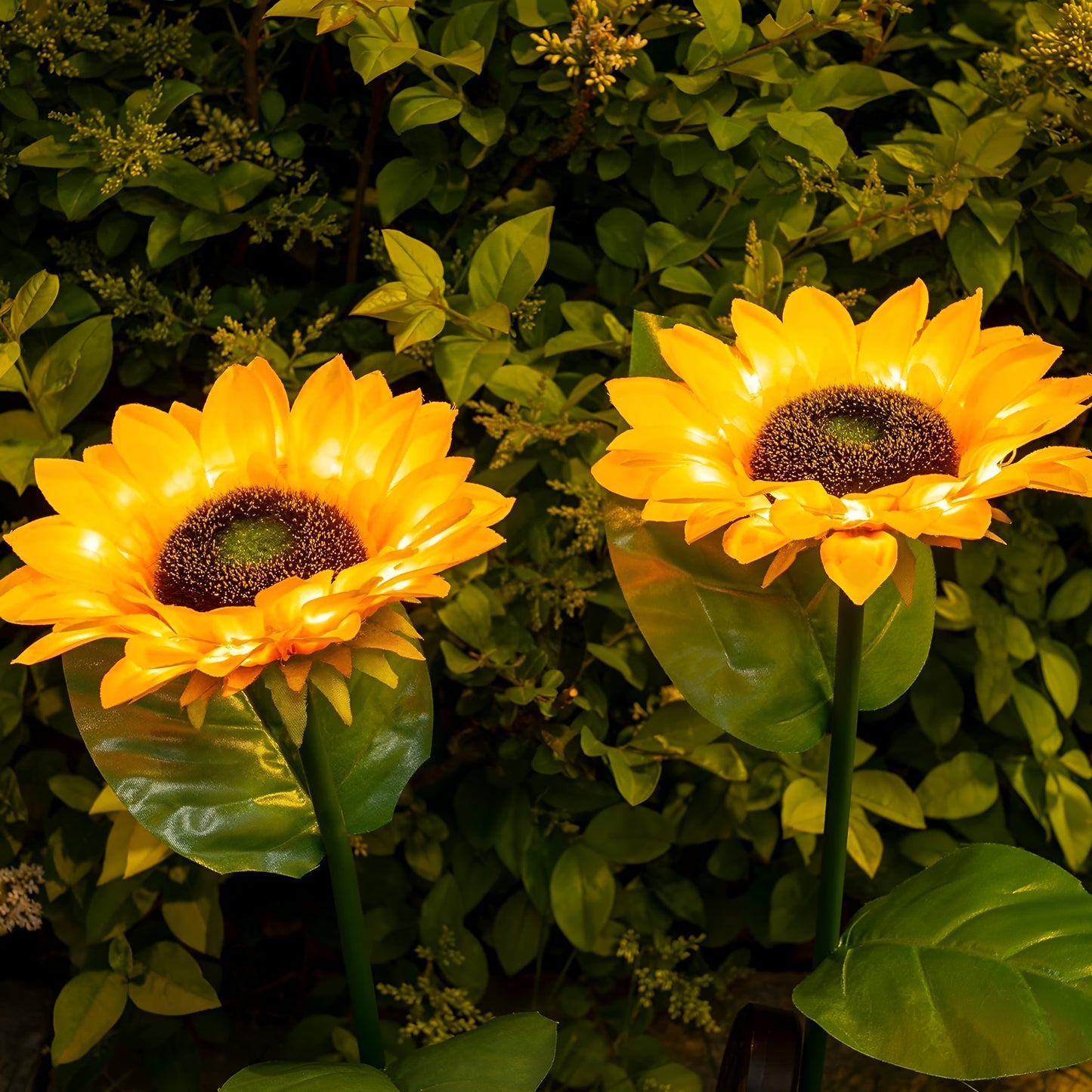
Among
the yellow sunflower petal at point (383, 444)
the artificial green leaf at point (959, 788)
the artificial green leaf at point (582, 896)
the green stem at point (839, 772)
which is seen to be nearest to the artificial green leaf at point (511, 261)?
the yellow sunflower petal at point (383, 444)

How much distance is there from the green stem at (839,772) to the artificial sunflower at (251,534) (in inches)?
8.4

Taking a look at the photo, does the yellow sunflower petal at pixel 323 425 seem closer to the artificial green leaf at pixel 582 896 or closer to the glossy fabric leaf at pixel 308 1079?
the glossy fabric leaf at pixel 308 1079

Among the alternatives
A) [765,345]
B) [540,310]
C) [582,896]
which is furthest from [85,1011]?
[765,345]

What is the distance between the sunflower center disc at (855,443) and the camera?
2.33 feet

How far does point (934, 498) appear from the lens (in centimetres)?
65

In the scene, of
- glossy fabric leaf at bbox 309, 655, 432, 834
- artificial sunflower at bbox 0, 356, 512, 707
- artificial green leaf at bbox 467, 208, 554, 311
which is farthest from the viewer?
artificial green leaf at bbox 467, 208, 554, 311

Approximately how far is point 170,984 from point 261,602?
694 mm

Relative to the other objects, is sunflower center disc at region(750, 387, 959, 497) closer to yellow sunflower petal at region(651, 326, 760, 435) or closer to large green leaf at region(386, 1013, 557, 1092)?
yellow sunflower petal at region(651, 326, 760, 435)

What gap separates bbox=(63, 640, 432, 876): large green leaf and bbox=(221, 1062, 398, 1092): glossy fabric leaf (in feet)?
0.37

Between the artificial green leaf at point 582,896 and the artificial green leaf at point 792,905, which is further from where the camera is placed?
the artificial green leaf at point 792,905

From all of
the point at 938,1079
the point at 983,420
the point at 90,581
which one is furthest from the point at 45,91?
the point at 938,1079

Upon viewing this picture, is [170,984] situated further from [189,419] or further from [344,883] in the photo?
[189,419]

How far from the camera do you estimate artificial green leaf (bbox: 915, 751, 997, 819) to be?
1275mm

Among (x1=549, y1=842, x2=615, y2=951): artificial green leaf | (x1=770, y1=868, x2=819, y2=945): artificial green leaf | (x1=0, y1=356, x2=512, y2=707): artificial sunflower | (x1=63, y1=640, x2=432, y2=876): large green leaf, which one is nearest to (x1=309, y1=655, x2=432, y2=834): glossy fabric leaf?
(x1=63, y1=640, x2=432, y2=876): large green leaf
